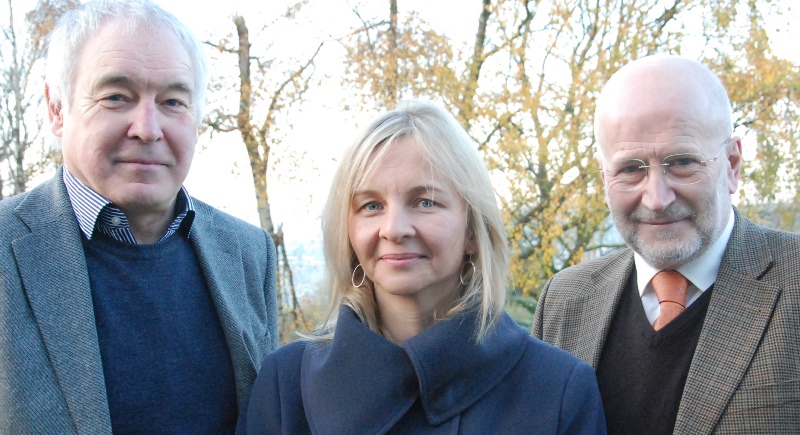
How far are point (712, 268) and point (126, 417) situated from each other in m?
1.75

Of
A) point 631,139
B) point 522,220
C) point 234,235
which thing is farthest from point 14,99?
point 631,139

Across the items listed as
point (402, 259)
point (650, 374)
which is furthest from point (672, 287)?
point (402, 259)

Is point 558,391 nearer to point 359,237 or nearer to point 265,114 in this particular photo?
point 359,237

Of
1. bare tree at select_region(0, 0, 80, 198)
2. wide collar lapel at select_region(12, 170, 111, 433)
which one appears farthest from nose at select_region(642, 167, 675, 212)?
bare tree at select_region(0, 0, 80, 198)

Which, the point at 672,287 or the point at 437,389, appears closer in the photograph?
the point at 437,389

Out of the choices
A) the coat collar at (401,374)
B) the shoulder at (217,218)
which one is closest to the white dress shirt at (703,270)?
the coat collar at (401,374)

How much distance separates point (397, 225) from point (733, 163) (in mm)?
1139

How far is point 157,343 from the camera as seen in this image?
6.46 feet

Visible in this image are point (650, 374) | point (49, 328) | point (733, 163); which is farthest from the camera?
point (733, 163)

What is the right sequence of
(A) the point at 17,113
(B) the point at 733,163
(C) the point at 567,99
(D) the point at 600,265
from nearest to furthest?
(B) the point at 733,163
(D) the point at 600,265
(C) the point at 567,99
(A) the point at 17,113

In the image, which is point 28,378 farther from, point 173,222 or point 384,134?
point 384,134

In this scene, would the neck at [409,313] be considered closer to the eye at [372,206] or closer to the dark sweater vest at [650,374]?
the eye at [372,206]

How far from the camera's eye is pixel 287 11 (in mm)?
9836

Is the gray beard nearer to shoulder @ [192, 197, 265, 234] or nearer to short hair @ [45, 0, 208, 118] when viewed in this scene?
shoulder @ [192, 197, 265, 234]
